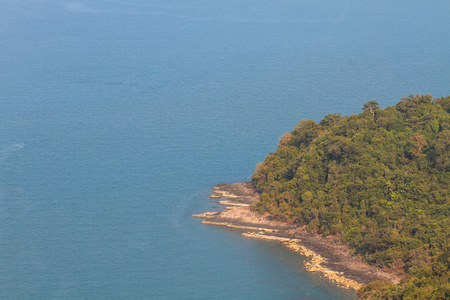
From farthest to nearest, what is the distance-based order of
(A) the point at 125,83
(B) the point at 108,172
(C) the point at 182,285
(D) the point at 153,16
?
(D) the point at 153,16, (A) the point at 125,83, (B) the point at 108,172, (C) the point at 182,285

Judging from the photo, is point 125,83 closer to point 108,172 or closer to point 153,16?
point 108,172

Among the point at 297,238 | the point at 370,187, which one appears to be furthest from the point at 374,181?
the point at 297,238

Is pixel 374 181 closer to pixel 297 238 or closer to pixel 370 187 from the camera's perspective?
pixel 370 187

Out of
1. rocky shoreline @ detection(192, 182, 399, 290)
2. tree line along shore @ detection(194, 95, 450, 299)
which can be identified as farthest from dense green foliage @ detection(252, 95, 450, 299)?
rocky shoreline @ detection(192, 182, 399, 290)

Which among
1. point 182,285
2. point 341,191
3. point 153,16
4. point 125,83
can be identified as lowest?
point 182,285

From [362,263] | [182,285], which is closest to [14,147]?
[182,285]
